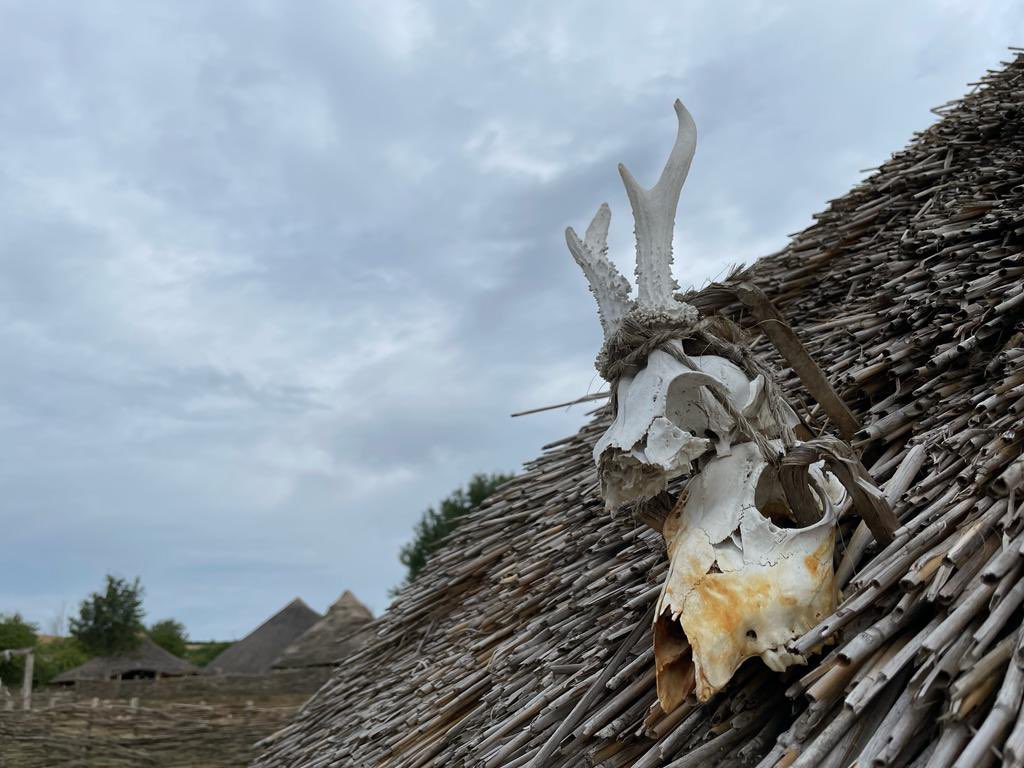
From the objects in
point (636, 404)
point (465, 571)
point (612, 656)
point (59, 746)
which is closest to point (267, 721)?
point (59, 746)

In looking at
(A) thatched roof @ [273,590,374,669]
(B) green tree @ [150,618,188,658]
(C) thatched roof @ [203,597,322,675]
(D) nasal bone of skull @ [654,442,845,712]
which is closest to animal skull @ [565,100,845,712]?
(D) nasal bone of skull @ [654,442,845,712]

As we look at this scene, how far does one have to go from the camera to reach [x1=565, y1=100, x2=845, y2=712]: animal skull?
1781mm

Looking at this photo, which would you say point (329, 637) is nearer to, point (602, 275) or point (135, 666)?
point (135, 666)

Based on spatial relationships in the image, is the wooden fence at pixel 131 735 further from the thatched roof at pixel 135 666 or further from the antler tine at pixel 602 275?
the thatched roof at pixel 135 666

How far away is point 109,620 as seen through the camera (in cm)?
2289

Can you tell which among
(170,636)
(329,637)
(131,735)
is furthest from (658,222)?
(170,636)

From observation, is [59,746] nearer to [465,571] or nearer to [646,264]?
[465,571]

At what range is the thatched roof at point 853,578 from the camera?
159 cm

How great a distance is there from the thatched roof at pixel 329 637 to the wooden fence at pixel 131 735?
4253 millimetres

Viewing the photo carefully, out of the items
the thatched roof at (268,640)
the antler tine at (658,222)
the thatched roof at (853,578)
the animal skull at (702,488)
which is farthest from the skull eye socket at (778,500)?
the thatched roof at (268,640)

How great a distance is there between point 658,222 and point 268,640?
21.8 meters

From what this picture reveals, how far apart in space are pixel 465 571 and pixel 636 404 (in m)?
3.17

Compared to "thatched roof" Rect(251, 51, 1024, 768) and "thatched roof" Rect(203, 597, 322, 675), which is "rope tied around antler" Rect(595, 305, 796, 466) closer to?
"thatched roof" Rect(251, 51, 1024, 768)

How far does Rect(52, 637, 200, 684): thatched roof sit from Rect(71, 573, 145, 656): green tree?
0.32 metres
